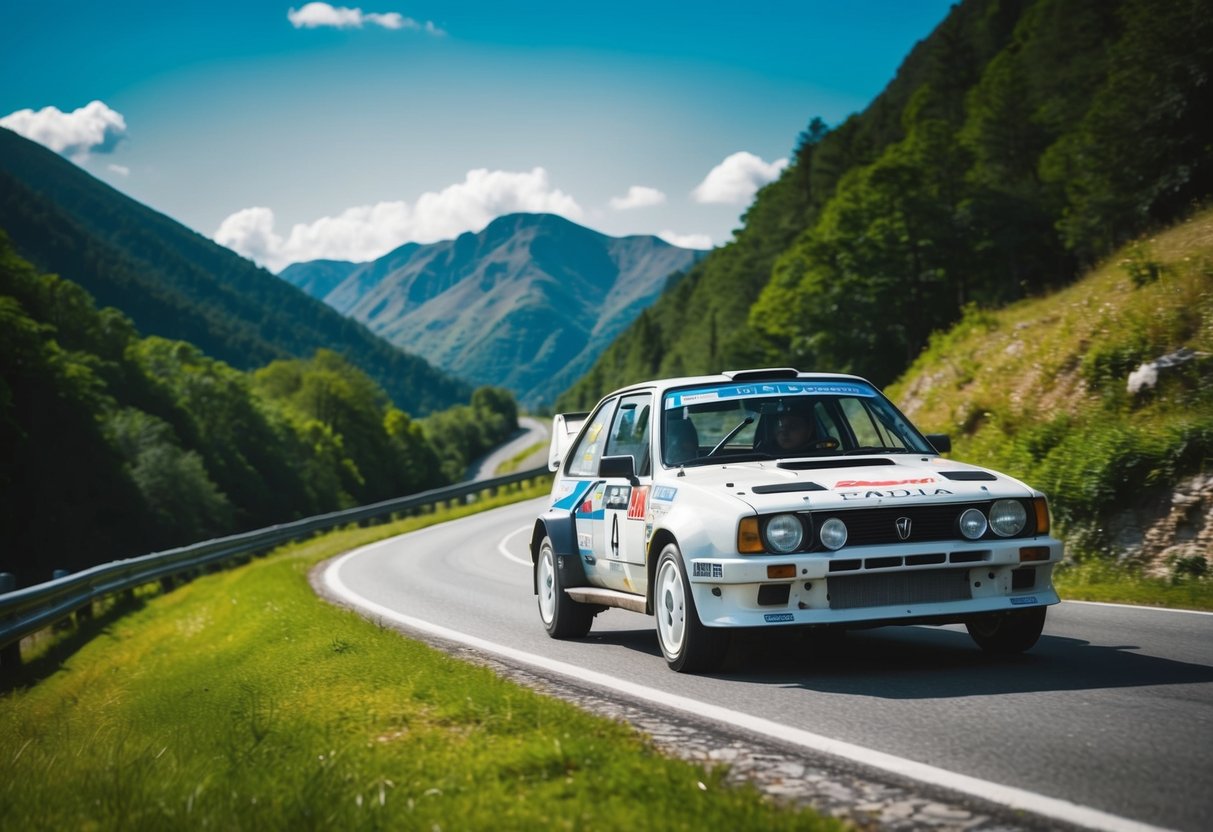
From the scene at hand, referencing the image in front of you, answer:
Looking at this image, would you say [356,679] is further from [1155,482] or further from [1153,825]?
[1155,482]

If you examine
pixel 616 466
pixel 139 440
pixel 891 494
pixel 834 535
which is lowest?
pixel 139 440

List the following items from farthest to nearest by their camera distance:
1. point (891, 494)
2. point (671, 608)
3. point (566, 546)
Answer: point (566, 546) < point (671, 608) < point (891, 494)

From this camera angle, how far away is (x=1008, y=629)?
6945 millimetres

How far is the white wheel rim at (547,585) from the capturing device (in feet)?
30.6

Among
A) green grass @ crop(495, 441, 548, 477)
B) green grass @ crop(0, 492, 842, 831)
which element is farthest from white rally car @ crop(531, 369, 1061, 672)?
green grass @ crop(495, 441, 548, 477)

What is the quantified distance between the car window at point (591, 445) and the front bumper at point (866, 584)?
283 cm

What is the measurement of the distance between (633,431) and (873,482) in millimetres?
2419

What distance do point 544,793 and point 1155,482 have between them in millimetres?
9663

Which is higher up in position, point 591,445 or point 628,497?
point 591,445

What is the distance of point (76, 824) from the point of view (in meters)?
4.20

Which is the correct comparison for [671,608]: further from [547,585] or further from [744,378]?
[547,585]

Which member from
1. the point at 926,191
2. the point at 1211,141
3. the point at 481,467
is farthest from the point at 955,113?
the point at 481,467

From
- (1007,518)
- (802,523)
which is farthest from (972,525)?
(802,523)

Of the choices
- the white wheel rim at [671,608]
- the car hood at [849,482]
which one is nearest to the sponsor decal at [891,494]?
the car hood at [849,482]
